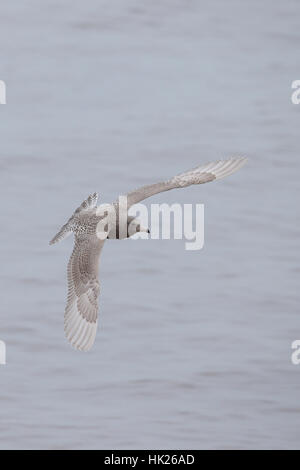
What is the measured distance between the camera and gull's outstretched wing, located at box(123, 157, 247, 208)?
10359mm

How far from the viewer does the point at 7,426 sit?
35.6 feet

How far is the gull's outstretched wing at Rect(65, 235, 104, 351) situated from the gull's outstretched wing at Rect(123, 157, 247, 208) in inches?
16.8

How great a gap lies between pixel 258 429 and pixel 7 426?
1.85 metres

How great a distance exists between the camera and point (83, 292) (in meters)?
10.3

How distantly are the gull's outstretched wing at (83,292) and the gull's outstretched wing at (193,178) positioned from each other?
426mm

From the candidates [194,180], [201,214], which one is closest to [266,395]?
[194,180]

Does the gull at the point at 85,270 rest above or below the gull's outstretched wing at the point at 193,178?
below

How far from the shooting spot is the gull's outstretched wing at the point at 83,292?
10.2 metres
